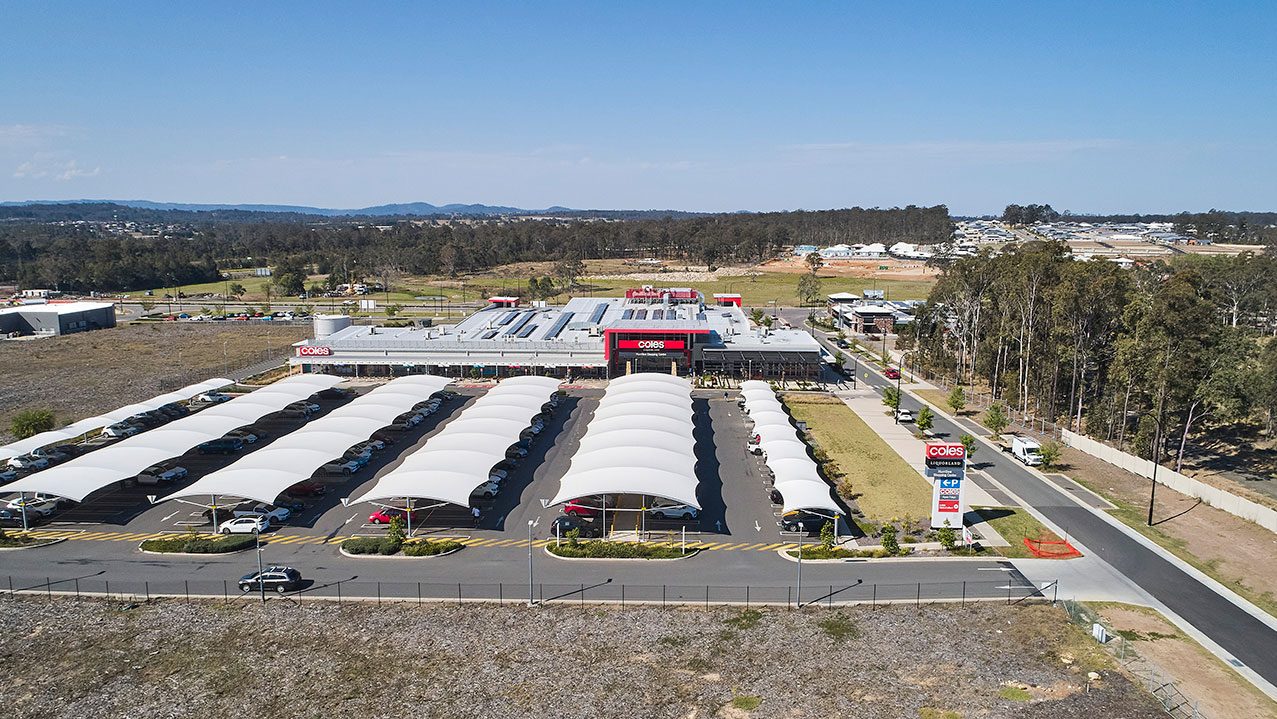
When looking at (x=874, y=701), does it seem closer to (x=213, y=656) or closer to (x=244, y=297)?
(x=213, y=656)

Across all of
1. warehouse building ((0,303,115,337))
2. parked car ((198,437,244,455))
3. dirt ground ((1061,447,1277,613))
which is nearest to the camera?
dirt ground ((1061,447,1277,613))

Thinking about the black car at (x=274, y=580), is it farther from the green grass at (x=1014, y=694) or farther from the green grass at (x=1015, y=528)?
the green grass at (x=1015, y=528)

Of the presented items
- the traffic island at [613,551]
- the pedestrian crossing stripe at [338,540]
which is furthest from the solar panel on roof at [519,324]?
the traffic island at [613,551]

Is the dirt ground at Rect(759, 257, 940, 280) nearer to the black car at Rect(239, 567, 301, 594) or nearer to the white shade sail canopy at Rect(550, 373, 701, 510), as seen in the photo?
the white shade sail canopy at Rect(550, 373, 701, 510)

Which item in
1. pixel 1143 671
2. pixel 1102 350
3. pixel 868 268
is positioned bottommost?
pixel 1143 671

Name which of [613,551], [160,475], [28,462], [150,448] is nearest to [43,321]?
[28,462]

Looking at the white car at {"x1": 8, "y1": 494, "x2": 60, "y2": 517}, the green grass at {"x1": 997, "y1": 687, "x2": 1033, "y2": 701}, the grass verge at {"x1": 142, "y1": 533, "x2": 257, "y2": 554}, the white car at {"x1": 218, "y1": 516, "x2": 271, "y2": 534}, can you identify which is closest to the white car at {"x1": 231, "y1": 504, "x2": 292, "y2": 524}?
the white car at {"x1": 218, "y1": 516, "x2": 271, "y2": 534}

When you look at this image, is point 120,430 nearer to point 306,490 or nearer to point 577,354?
point 306,490
